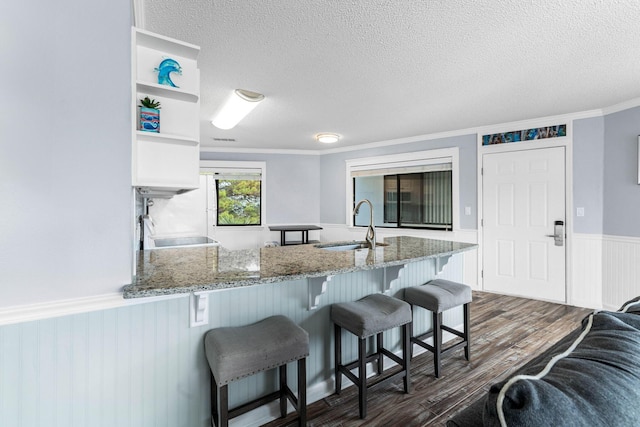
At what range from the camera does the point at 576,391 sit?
53cm

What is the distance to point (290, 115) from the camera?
3551 millimetres

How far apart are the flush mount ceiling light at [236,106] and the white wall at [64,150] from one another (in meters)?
1.63

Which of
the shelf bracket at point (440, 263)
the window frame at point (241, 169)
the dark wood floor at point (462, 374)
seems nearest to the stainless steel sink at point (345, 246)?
the shelf bracket at point (440, 263)

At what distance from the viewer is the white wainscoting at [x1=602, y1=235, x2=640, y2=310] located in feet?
10.2

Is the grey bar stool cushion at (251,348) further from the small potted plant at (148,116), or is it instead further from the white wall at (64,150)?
the small potted plant at (148,116)

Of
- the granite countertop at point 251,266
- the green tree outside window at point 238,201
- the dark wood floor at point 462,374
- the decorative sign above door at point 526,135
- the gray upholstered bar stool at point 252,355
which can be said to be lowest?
the dark wood floor at point 462,374

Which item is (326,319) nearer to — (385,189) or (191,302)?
(191,302)

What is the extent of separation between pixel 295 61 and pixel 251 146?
332 cm

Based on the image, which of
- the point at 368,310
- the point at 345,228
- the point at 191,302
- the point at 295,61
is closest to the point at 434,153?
the point at 345,228

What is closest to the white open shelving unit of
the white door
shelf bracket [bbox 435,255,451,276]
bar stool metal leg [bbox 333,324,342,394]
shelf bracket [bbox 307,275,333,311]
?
shelf bracket [bbox 307,275,333,311]

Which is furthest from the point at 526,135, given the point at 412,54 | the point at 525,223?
the point at 412,54

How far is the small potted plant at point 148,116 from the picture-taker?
4.50 ft

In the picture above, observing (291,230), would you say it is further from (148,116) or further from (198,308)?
(148,116)

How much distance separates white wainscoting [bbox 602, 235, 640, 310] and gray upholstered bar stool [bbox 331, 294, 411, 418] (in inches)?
120
